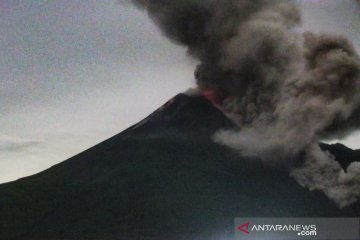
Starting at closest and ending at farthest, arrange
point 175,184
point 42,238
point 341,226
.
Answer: point 341,226 < point 42,238 < point 175,184

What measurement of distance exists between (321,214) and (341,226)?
4441cm

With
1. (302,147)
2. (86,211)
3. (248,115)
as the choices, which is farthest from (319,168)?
(86,211)

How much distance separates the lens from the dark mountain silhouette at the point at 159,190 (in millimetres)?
85250

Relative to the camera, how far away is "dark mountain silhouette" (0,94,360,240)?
85250 mm

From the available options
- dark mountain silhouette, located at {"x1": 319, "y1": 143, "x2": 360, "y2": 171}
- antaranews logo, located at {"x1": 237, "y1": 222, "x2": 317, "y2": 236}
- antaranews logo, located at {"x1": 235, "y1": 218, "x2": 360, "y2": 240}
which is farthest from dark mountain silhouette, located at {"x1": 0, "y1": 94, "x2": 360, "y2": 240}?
antaranews logo, located at {"x1": 235, "y1": 218, "x2": 360, "y2": 240}

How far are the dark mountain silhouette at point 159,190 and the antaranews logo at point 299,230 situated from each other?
→ 2835 cm

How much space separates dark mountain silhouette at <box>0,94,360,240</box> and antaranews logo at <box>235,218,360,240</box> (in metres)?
28.4

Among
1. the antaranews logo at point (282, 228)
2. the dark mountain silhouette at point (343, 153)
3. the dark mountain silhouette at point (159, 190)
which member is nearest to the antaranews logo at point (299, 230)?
the antaranews logo at point (282, 228)

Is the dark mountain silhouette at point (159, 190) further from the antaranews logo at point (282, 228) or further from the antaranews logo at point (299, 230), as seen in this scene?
the antaranews logo at point (299, 230)

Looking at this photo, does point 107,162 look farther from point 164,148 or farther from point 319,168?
point 319,168

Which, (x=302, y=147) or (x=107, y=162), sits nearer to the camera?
(x=302, y=147)

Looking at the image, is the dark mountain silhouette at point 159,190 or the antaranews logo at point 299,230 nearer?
the antaranews logo at point 299,230

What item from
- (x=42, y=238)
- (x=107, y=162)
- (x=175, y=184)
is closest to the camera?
(x=42, y=238)

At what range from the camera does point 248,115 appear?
100 meters
